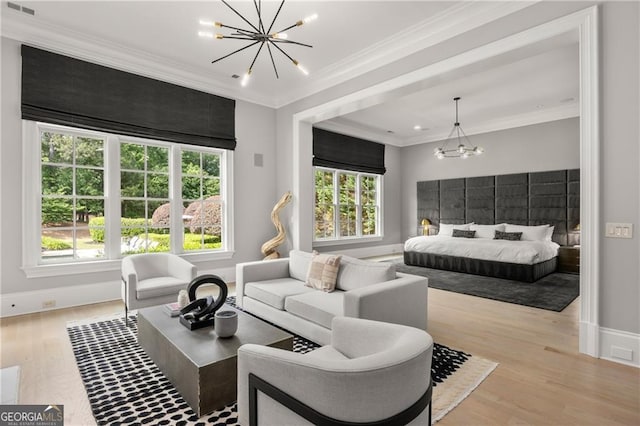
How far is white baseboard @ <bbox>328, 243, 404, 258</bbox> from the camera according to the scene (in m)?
8.06

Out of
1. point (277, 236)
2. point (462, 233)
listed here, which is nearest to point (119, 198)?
point (277, 236)

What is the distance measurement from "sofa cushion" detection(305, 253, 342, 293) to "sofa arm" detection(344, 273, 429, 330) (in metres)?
0.58

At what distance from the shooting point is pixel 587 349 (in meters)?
2.80

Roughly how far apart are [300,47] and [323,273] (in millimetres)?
2907

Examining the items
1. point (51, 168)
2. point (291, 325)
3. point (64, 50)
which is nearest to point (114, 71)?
point (64, 50)

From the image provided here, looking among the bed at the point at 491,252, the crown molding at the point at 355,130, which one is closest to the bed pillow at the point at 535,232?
the bed at the point at 491,252

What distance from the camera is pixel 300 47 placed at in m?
4.27

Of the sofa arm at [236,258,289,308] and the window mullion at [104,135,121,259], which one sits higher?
the window mullion at [104,135,121,259]

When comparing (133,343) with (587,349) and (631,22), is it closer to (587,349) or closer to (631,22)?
(587,349)

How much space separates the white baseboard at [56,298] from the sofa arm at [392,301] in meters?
3.50

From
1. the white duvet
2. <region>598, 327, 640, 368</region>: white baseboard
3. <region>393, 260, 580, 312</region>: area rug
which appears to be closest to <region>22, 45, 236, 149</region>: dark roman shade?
<region>393, 260, 580, 312</region>: area rug

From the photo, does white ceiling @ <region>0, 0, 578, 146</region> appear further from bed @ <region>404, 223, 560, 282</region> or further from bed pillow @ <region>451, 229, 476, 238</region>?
bed pillow @ <region>451, 229, 476, 238</region>

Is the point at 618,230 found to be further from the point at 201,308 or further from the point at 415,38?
the point at 201,308

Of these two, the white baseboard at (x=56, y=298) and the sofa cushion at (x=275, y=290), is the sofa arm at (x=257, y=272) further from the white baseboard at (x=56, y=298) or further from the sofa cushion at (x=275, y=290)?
the white baseboard at (x=56, y=298)
